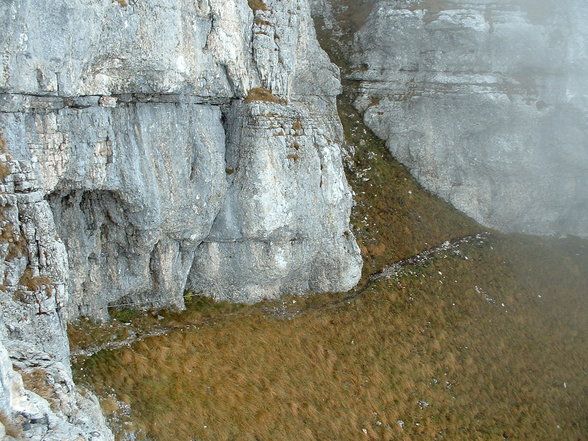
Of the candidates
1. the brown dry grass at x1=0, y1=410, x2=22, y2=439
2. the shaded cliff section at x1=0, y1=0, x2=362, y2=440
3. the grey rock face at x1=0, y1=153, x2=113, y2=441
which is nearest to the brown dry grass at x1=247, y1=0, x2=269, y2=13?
the shaded cliff section at x1=0, y1=0, x2=362, y2=440

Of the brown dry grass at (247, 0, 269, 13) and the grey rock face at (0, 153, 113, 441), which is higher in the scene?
the brown dry grass at (247, 0, 269, 13)

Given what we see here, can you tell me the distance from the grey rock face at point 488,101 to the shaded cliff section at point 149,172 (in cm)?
659

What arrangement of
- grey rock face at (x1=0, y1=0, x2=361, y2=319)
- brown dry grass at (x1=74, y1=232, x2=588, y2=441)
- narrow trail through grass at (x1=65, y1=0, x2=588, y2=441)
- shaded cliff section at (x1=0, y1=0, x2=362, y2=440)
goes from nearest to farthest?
1. shaded cliff section at (x1=0, y1=0, x2=362, y2=440)
2. grey rock face at (x1=0, y1=0, x2=361, y2=319)
3. brown dry grass at (x1=74, y1=232, x2=588, y2=441)
4. narrow trail through grass at (x1=65, y1=0, x2=588, y2=441)

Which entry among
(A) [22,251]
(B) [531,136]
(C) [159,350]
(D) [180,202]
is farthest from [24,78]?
(B) [531,136]

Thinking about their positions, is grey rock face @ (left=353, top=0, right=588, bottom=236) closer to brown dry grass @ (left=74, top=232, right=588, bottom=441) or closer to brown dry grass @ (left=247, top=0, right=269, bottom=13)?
brown dry grass @ (left=74, top=232, right=588, bottom=441)

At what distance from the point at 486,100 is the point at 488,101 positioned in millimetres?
138

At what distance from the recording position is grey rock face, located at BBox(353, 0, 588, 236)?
32.8m

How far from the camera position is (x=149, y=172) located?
19516 millimetres

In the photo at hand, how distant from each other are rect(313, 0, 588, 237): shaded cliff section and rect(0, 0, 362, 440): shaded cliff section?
657 cm

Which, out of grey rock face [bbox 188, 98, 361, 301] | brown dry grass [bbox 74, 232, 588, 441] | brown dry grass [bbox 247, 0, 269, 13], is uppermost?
brown dry grass [bbox 247, 0, 269, 13]

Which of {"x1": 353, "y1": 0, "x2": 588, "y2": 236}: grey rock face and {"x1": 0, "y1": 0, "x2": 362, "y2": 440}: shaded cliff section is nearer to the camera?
{"x1": 0, "y1": 0, "x2": 362, "y2": 440}: shaded cliff section

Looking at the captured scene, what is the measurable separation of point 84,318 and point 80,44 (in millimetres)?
10073

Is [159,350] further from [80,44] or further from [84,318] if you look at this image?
[80,44]

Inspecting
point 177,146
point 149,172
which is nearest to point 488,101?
point 177,146
